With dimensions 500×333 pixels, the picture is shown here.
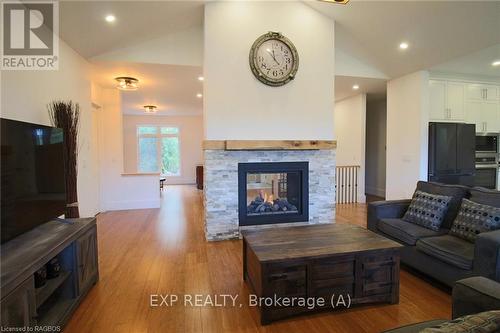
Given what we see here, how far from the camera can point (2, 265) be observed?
5.01 feet

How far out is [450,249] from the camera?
2.37 m

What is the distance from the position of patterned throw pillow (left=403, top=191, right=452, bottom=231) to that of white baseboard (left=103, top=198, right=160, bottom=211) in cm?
502

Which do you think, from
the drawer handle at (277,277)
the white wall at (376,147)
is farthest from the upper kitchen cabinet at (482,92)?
the drawer handle at (277,277)

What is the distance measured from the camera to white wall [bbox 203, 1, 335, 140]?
3875 mm

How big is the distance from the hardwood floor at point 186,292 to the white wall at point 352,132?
13.9 ft

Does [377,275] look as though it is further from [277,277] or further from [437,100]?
[437,100]

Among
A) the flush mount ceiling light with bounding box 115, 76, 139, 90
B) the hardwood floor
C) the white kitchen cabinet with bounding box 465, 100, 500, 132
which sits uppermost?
the flush mount ceiling light with bounding box 115, 76, 139, 90

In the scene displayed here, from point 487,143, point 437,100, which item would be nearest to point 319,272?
point 437,100

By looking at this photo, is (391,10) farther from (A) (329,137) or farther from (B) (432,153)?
(B) (432,153)

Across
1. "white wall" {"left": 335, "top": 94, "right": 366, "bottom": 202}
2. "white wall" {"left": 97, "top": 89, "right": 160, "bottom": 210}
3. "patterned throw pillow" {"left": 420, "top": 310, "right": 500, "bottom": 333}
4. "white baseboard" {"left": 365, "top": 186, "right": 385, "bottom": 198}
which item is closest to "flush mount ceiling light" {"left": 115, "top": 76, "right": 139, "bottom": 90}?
"white wall" {"left": 97, "top": 89, "right": 160, "bottom": 210}

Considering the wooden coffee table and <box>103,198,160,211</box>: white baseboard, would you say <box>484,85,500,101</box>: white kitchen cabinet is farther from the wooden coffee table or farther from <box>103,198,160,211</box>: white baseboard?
<box>103,198,160,211</box>: white baseboard

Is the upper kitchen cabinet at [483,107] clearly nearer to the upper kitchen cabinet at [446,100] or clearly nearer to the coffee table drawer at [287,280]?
the upper kitchen cabinet at [446,100]

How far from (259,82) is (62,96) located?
8.98 ft

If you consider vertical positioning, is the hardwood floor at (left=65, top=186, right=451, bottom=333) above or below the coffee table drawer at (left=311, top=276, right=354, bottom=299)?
below
